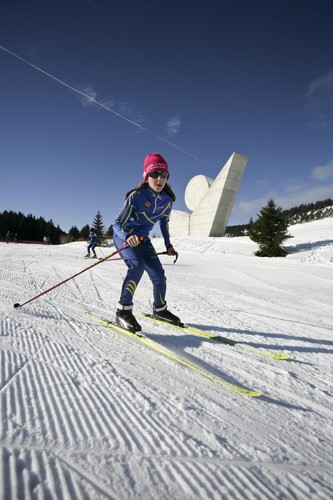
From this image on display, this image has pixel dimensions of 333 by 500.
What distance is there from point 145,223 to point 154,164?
826mm

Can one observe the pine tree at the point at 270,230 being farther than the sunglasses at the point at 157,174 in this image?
Yes

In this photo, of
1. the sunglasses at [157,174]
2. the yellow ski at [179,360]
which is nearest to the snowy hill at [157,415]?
the yellow ski at [179,360]

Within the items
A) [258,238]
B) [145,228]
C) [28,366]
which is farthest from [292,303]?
[258,238]

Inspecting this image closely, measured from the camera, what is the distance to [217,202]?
94.6 ft

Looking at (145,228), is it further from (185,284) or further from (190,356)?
(185,284)

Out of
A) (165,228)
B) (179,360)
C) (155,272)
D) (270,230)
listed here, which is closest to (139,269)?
(155,272)

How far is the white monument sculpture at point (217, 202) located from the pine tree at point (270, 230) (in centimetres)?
838

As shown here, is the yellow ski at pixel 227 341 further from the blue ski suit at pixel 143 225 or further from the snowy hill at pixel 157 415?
the blue ski suit at pixel 143 225

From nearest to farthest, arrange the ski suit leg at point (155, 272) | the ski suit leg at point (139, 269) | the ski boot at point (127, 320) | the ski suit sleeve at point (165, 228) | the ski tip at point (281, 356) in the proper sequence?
1. the ski tip at point (281, 356)
2. the ski boot at point (127, 320)
3. the ski suit leg at point (139, 269)
4. the ski suit leg at point (155, 272)
5. the ski suit sleeve at point (165, 228)

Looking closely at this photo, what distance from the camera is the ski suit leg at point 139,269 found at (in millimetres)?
3164

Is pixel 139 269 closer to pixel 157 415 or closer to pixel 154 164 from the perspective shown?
pixel 154 164

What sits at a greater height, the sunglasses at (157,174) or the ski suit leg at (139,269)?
the sunglasses at (157,174)

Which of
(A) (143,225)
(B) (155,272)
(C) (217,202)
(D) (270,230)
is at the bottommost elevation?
(B) (155,272)

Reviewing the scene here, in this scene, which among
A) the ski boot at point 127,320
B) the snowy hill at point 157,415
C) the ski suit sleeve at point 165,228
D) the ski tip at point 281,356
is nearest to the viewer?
the snowy hill at point 157,415
